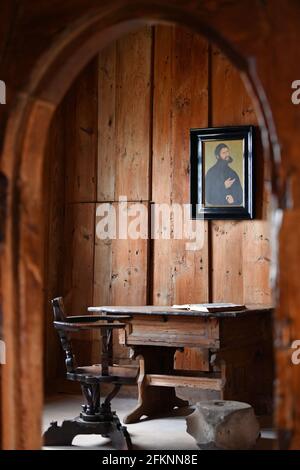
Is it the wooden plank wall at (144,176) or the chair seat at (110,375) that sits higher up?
the wooden plank wall at (144,176)

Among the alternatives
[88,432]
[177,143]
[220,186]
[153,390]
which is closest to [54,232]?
[177,143]

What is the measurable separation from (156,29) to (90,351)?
3113mm

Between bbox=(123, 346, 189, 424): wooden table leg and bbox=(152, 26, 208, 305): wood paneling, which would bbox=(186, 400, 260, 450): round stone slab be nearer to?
bbox=(123, 346, 189, 424): wooden table leg

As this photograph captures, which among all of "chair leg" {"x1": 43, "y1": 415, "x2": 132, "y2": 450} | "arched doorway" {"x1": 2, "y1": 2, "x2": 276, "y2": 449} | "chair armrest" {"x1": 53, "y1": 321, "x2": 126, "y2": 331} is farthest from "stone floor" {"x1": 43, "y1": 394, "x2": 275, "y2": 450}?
Result: "arched doorway" {"x1": 2, "y1": 2, "x2": 276, "y2": 449}

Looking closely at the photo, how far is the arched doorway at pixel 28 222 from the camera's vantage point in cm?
265

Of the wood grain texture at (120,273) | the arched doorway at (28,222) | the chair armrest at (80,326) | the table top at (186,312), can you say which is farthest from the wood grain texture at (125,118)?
the arched doorway at (28,222)

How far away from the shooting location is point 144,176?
675 cm

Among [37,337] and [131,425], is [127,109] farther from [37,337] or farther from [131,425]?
[37,337]

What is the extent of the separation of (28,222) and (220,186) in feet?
12.6

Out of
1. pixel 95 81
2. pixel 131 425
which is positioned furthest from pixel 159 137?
pixel 131 425

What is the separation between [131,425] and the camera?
5477 millimetres

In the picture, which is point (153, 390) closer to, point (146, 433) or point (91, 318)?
point (146, 433)

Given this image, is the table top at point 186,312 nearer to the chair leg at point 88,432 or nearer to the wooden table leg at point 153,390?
the wooden table leg at point 153,390

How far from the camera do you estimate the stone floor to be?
191 inches
